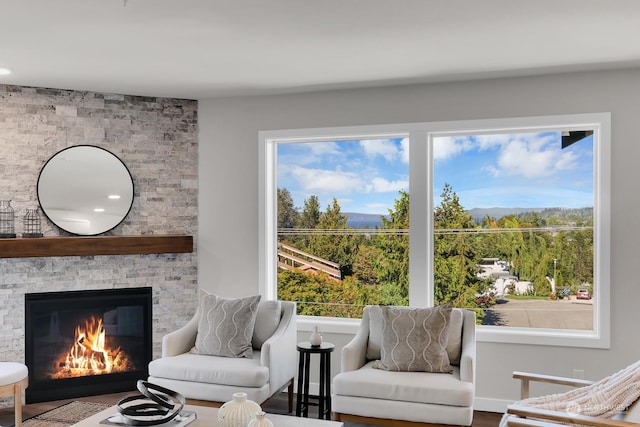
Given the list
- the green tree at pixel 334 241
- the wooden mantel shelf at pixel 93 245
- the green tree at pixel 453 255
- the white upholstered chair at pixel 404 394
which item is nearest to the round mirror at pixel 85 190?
the wooden mantel shelf at pixel 93 245

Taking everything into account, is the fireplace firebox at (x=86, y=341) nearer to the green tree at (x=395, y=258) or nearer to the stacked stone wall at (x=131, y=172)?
the stacked stone wall at (x=131, y=172)

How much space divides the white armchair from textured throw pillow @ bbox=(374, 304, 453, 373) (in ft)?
2.47

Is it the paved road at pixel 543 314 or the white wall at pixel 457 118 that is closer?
the white wall at pixel 457 118

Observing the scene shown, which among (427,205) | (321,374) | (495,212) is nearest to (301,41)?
(427,205)

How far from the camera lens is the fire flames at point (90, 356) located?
480 centimetres

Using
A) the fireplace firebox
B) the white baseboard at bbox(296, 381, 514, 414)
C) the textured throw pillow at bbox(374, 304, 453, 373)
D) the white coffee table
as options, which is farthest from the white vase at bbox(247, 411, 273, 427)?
the fireplace firebox

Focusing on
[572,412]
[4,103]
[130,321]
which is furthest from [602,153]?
Result: [4,103]

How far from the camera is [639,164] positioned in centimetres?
411

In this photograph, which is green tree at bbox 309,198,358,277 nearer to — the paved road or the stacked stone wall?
the stacked stone wall

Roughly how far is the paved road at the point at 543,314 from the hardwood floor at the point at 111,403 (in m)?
0.74

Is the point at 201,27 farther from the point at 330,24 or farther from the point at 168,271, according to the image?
the point at 168,271

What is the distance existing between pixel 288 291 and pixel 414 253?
122cm

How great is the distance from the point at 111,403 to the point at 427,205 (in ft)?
9.94

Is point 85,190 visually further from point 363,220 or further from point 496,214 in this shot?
point 496,214
